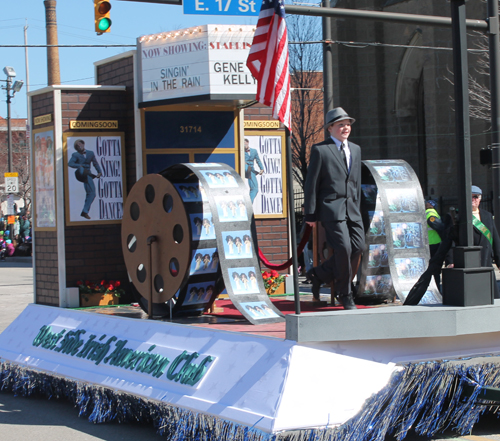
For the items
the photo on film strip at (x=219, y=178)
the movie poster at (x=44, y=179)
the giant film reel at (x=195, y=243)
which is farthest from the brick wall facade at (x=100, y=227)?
the photo on film strip at (x=219, y=178)

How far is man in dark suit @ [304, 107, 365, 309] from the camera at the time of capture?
7.54m

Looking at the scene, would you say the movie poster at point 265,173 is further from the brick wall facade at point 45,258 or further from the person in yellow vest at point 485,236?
the person in yellow vest at point 485,236

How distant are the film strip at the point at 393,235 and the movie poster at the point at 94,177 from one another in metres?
3.27

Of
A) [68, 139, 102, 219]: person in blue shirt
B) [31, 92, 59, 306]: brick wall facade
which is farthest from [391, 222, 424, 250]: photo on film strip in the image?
[31, 92, 59, 306]: brick wall facade

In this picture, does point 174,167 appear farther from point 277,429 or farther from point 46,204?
point 277,429

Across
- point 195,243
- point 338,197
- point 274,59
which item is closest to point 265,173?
point 195,243

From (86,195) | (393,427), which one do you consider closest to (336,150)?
(393,427)

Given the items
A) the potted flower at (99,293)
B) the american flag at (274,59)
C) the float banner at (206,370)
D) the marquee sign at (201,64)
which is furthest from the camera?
the potted flower at (99,293)

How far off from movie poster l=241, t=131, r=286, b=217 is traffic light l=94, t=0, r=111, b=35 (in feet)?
10.4

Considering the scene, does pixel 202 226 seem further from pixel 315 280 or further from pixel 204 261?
pixel 315 280

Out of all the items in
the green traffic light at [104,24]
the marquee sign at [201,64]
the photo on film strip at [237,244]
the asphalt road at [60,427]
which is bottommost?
the asphalt road at [60,427]

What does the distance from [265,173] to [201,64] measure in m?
2.07

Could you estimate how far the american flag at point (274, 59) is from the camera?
5.99m

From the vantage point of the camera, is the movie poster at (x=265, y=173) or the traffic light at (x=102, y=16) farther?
the traffic light at (x=102, y=16)
